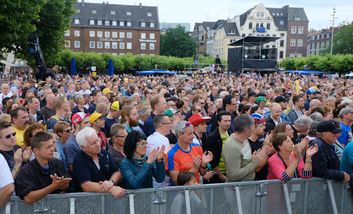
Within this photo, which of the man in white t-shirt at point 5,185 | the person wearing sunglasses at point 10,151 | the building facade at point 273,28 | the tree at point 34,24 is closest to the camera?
the man in white t-shirt at point 5,185

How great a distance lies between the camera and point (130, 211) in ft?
13.6

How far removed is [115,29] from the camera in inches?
3484

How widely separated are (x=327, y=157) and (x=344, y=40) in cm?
9481

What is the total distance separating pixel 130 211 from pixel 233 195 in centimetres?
119

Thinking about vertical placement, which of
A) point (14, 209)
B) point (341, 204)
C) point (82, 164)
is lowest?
point (341, 204)

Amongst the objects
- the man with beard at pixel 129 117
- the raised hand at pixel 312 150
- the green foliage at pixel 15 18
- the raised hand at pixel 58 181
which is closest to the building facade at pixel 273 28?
the green foliage at pixel 15 18

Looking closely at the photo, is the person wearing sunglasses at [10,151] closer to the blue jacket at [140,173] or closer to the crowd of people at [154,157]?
the crowd of people at [154,157]

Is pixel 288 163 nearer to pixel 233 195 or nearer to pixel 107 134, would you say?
pixel 233 195

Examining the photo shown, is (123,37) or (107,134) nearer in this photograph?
(107,134)

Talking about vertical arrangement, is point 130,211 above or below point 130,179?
below

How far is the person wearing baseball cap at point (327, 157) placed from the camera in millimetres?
4887

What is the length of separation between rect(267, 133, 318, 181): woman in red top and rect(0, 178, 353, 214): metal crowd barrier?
5.3 inches

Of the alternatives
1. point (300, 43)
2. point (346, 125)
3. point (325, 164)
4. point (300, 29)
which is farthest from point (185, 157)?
point (300, 43)

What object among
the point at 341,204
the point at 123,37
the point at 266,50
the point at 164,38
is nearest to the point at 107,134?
the point at 341,204
